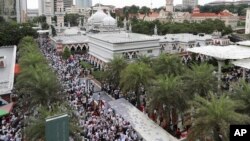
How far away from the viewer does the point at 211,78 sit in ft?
76.5

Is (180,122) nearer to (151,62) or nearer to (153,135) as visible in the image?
(153,135)

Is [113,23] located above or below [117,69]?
above

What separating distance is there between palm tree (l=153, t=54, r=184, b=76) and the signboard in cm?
1532

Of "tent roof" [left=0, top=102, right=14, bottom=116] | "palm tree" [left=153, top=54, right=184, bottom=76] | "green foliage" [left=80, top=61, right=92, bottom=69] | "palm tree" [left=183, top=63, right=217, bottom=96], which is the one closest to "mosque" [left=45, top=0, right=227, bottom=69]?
"green foliage" [left=80, top=61, right=92, bottom=69]

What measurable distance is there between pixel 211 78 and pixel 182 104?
3282 millimetres

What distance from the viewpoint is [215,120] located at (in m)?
16.0

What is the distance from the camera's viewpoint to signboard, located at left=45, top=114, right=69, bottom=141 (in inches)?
527

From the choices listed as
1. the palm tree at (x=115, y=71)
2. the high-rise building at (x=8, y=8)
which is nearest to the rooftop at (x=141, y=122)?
the palm tree at (x=115, y=71)

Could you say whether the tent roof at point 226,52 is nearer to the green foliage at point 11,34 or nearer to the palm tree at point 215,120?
the palm tree at point 215,120

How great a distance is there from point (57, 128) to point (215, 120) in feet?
24.7

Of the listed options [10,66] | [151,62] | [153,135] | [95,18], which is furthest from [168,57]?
[95,18]

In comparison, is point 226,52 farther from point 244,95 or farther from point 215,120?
point 215,120

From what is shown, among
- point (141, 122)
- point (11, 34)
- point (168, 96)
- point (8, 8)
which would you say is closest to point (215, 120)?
point (168, 96)

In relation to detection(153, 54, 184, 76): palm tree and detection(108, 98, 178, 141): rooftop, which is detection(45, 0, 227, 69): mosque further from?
detection(108, 98, 178, 141): rooftop
